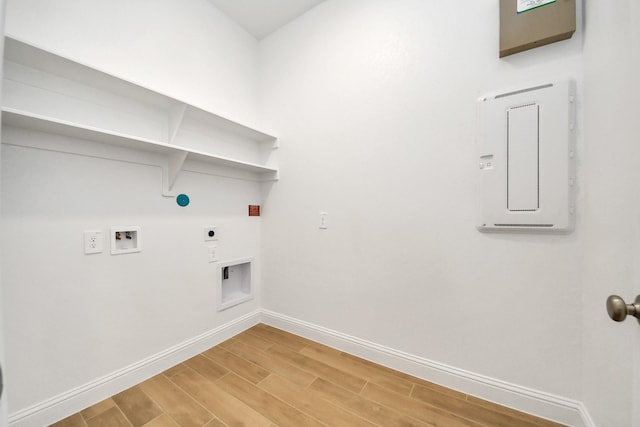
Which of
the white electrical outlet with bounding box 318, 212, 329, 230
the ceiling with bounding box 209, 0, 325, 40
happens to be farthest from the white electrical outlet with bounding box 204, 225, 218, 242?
the ceiling with bounding box 209, 0, 325, 40

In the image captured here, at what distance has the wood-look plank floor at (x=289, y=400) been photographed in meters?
1.32

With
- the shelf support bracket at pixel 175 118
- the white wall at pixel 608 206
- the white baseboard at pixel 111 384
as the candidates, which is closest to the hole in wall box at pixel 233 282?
the white baseboard at pixel 111 384

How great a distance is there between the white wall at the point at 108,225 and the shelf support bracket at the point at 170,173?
0.18 ft

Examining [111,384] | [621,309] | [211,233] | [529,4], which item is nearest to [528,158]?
[529,4]

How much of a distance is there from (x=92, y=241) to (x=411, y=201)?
1.98m

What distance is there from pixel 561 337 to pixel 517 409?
1.58ft

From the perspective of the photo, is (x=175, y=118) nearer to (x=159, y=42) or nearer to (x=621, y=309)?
(x=159, y=42)

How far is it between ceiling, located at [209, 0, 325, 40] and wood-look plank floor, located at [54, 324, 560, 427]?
2894 millimetres

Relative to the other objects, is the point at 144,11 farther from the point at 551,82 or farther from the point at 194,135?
the point at 551,82

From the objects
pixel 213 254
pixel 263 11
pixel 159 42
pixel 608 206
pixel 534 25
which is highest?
pixel 263 11

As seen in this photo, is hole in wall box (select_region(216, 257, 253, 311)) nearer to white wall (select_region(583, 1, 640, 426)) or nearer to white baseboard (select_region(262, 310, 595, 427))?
white baseboard (select_region(262, 310, 595, 427))

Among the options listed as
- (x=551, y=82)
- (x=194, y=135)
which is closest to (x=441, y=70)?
(x=551, y=82)

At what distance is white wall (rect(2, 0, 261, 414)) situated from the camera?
1.24 m

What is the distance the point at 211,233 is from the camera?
2037 mm
